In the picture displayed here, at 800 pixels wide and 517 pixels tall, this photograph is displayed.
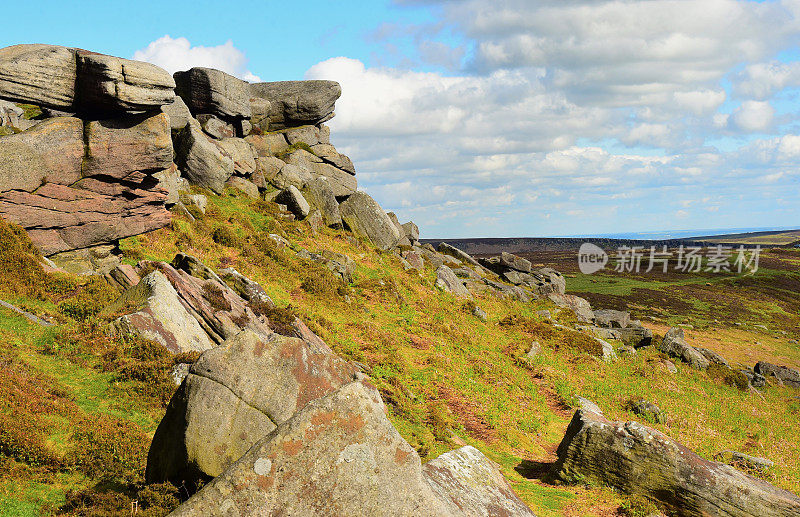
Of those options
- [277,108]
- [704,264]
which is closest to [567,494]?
[277,108]

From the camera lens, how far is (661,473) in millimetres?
15461

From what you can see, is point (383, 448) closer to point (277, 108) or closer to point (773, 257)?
point (277, 108)

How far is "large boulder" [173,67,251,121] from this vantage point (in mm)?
45219

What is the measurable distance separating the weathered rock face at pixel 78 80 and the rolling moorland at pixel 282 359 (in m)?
0.10

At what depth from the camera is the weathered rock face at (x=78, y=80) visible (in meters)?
20.8

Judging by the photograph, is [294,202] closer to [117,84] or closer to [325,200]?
[325,200]

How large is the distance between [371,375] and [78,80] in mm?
18613

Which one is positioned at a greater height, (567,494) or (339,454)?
(339,454)

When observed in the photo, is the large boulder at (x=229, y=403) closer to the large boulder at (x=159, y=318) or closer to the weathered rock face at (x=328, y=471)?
the weathered rock face at (x=328, y=471)

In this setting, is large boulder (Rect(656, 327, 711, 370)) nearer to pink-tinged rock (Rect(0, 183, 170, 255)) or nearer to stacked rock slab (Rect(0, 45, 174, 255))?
pink-tinged rock (Rect(0, 183, 170, 255))

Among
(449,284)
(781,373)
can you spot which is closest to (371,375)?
(449,284)

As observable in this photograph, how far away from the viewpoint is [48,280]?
1875 centimetres

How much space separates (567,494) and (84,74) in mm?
25614

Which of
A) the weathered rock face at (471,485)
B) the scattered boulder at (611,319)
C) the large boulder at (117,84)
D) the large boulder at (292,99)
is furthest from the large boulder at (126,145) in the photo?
the scattered boulder at (611,319)
